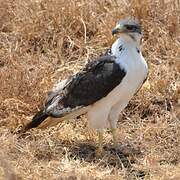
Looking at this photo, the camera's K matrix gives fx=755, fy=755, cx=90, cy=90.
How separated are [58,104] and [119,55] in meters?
0.67

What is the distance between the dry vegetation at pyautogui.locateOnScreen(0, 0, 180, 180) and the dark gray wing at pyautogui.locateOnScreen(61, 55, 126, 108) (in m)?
0.43

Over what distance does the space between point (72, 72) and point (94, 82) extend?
4.31 ft

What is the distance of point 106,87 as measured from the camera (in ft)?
18.7

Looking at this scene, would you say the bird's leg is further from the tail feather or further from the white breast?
the tail feather

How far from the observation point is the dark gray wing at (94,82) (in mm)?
5656

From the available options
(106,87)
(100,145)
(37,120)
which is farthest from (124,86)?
(37,120)

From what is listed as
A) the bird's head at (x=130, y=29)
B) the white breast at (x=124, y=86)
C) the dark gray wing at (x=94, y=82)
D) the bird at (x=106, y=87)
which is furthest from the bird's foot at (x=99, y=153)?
the bird's head at (x=130, y=29)

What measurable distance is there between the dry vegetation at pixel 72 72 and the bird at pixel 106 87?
21cm

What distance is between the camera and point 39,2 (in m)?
7.58

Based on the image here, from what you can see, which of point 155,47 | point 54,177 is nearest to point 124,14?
point 155,47

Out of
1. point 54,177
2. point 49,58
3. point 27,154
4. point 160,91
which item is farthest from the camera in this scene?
point 49,58

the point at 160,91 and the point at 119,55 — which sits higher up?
the point at 119,55

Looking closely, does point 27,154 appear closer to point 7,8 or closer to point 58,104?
point 58,104

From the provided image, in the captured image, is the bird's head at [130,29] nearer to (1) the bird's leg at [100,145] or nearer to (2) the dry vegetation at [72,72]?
(1) the bird's leg at [100,145]
